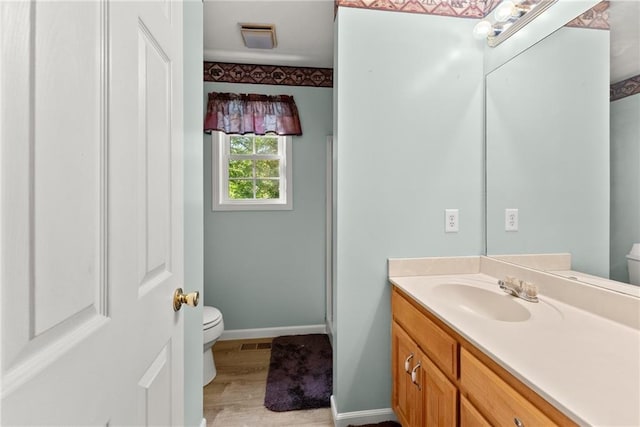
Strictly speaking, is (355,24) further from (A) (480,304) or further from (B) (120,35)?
(A) (480,304)

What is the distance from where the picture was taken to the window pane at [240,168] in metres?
2.75

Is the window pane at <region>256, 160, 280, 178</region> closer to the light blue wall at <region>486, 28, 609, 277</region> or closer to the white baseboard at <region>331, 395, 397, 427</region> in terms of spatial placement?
the light blue wall at <region>486, 28, 609, 277</region>

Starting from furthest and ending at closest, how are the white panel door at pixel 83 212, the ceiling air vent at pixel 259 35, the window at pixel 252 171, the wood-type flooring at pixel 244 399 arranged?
the window at pixel 252 171 → the ceiling air vent at pixel 259 35 → the wood-type flooring at pixel 244 399 → the white panel door at pixel 83 212

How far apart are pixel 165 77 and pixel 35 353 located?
68cm

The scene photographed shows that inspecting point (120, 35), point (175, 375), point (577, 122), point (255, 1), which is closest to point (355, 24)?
point (255, 1)

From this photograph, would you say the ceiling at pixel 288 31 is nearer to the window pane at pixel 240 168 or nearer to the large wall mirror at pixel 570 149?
the large wall mirror at pixel 570 149

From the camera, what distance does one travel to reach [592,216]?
1.16 meters

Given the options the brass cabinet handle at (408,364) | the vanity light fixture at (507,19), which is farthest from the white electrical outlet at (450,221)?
the vanity light fixture at (507,19)

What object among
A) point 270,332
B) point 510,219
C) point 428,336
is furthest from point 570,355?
point 270,332

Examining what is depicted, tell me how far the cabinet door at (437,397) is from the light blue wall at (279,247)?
1632 mm

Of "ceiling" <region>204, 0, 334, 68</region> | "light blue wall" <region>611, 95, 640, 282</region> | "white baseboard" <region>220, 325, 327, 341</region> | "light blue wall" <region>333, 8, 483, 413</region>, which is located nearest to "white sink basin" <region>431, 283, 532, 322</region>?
"light blue wall" <region>333, 8, 483, 413</region>

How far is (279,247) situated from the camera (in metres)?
2.71

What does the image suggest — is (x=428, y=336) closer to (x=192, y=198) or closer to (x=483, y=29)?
(x=192, y=198)

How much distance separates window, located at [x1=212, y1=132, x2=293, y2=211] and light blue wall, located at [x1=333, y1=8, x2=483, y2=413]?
1.22 meters
